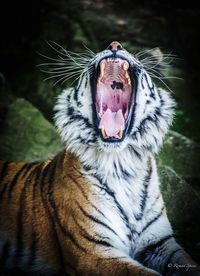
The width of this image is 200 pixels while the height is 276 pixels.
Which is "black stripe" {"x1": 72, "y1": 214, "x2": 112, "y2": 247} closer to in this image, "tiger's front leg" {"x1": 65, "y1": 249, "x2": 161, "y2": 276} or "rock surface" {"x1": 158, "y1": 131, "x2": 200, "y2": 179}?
"tiger's front leg" {"x1": 65, "y1": 249, "x2": 161, "y2": 276}

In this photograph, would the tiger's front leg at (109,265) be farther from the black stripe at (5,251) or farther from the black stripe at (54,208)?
the black stripe at (5,251)

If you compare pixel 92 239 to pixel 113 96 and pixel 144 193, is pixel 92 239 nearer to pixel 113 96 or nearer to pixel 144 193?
pixel 144 193

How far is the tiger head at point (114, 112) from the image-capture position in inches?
75.0

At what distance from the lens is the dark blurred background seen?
2.44 metres

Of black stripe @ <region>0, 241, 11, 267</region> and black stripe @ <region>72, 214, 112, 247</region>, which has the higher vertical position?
black stripe @ <region>72, 214, 112, 247</region>

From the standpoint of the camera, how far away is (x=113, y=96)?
2.02 meters

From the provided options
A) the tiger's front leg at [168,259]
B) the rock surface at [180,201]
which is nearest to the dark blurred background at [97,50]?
the rock surface at [180,201]

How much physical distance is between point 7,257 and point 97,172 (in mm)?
403

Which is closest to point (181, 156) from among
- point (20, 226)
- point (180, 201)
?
point (180, 201)

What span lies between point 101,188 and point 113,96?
324mm

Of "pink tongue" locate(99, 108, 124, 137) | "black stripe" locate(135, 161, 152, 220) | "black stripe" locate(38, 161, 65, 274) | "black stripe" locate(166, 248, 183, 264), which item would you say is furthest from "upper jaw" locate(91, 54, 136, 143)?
"black stripe" locate(166, 248, 183, 264)

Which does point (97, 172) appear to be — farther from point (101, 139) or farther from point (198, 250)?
point (198, 250)

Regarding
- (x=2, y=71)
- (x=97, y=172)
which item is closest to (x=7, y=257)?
(x=97, y=172)

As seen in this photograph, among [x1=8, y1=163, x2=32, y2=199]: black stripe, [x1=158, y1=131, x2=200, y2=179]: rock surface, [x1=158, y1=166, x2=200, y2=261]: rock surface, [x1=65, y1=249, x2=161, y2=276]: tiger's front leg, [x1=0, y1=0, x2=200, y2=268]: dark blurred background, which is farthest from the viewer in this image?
[x1=158, y1=131, x2=200, y2=179]: rock surface
